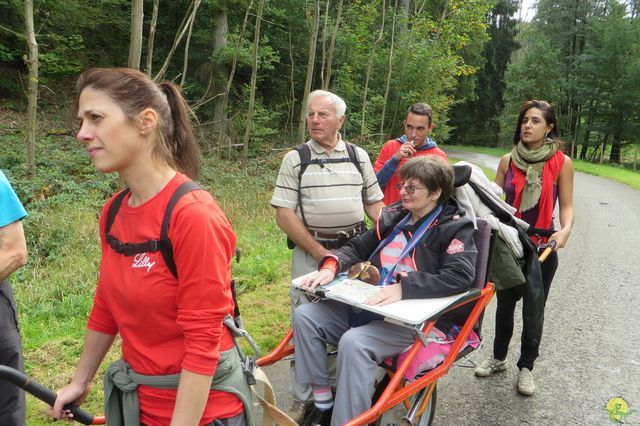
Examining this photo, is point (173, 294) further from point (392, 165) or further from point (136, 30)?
point (136, 30)

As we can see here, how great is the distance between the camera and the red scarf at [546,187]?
4.01 m

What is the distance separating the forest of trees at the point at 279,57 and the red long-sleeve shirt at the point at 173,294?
17.5 feet

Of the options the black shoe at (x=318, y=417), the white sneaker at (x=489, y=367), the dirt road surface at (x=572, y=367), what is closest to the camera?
the black shoe at (x=318, y=417)

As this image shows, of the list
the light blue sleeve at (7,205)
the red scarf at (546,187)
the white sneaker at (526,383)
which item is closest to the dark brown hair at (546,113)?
the red scarf at (546,187)

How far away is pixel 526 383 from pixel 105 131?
3.65 m

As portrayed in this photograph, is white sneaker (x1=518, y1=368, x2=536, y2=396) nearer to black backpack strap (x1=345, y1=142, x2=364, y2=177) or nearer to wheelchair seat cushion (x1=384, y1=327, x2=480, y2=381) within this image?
wheelchair seat cushion (x1=384, y1=327, x2=480, y2=381)

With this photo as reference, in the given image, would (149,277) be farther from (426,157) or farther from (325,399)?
(426,157)

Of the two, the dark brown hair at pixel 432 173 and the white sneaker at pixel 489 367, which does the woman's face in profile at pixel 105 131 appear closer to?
the dark brown hair at pixel 432 173

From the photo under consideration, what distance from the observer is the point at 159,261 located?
1.49m

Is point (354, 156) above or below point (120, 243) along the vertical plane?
above

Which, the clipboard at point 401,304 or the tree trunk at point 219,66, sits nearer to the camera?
the clipboard at point 401,304

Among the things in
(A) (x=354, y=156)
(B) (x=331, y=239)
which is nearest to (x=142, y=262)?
(B) (x=331, y=239)

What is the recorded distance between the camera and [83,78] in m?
1.56

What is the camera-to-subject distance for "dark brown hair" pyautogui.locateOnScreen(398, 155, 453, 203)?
318cm
